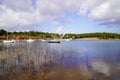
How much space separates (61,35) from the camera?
171 m

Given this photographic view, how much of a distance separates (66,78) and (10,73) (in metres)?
5.24

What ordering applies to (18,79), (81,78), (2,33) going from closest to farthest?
(18,79)
(81,78)
(2,33)

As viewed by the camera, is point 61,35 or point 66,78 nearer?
point 66,78

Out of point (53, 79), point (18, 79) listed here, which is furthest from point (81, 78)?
point (18, 79)

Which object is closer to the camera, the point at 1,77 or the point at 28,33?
the point at 1,77

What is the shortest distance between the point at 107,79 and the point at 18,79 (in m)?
7.46

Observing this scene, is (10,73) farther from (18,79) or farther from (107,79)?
(107,79)

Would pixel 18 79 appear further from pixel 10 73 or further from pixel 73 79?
pixel 73 79

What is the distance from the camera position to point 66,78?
1345 centimetres

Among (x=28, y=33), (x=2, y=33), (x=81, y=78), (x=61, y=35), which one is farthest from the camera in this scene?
(x=61, y=35)

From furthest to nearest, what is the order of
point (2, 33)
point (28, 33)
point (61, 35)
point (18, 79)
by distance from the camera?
1. point (61, 35)
2. point (28, 33)
3. point (2, 33)
4. point (18, 79)

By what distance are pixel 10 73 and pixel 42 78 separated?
11.0 feet

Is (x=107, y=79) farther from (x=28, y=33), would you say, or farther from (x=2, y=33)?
(x=28, y=33)

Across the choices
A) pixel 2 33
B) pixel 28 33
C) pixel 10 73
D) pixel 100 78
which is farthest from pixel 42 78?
pixel 28 33
